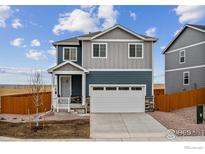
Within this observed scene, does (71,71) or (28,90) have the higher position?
(71,71)

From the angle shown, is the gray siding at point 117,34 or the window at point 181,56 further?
the window at point 181,56

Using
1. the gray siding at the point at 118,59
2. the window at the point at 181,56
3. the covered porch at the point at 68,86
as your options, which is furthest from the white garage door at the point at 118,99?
the window at the point at 181,56

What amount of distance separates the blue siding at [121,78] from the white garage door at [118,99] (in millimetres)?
316

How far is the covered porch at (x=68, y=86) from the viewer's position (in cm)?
1741

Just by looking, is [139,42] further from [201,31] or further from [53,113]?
[53,113]

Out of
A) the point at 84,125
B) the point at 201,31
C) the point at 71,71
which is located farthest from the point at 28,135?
the point at 201,31

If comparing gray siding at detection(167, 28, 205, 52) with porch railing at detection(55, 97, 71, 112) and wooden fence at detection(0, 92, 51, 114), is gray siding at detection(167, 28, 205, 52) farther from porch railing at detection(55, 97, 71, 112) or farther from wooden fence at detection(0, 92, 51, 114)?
wooden fence at detection(0, 92, 51, 114)

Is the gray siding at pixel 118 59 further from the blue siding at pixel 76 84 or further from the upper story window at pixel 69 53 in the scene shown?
the upper story window at pixel 69 53

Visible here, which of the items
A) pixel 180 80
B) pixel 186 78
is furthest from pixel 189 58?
pixel 180 80

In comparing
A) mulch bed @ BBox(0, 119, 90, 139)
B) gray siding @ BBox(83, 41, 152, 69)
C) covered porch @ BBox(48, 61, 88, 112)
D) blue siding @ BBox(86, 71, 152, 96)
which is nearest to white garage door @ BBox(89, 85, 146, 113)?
blue siding @ BBox(86, 71, 152, 96)

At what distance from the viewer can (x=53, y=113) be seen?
16875mm

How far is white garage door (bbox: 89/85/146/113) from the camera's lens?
1595 centimetres

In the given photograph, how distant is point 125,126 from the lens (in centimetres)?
1237
